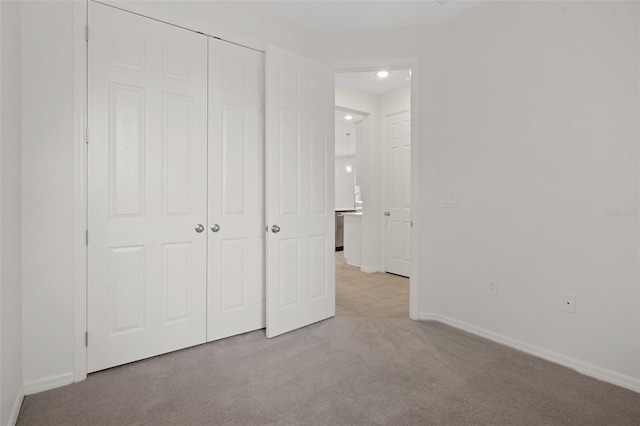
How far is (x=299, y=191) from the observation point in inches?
114

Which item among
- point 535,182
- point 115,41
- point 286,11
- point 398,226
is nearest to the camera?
point 115,41

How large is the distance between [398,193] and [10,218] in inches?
164

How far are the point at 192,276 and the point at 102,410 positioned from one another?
3.04 ft

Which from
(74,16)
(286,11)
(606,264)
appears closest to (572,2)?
(606,264)

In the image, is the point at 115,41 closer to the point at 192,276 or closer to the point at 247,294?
the point at 192,276

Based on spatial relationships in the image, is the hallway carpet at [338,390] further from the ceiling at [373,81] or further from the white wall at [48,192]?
the ceiling at [373,81]

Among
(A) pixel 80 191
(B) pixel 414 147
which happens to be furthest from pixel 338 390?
(B) pixel 414 147

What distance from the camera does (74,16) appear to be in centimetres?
202

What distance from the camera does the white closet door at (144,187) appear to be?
2.12m

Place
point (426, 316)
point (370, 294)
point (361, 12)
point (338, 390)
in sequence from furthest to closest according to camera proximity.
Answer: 1. point (370, 294)
2. point (426, 316)
3. point (361, 12)
4. point (338, 390)

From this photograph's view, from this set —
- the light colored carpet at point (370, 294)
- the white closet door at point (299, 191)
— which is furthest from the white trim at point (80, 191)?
the light colored carpet at point (370, 294)

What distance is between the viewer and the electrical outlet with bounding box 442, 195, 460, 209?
295 centimetres

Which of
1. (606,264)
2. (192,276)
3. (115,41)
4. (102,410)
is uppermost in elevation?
(115,41)

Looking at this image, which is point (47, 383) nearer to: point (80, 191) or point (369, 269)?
point (80, 191)
